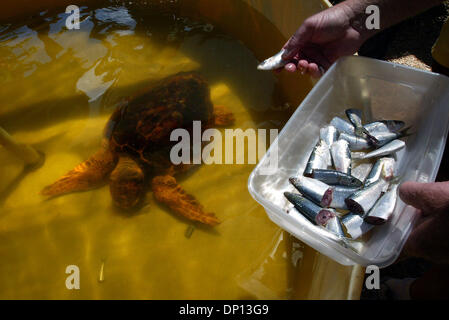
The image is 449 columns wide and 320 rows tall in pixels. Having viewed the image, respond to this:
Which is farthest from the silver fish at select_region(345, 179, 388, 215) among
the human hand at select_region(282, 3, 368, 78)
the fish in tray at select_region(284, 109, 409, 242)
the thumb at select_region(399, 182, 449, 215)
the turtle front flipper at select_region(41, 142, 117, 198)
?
the turtle front flipper at select_region(41, 142, 117, 198)

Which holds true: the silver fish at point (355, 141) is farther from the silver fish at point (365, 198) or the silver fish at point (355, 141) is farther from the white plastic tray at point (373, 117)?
the silver fish at point (365, 198)

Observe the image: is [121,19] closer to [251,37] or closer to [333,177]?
[251,37]

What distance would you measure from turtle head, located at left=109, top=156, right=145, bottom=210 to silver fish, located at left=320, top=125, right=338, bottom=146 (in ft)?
4.89

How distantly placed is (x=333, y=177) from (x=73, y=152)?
227 centimetres

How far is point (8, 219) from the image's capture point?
2.42 m

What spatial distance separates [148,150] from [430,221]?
2.09 meters

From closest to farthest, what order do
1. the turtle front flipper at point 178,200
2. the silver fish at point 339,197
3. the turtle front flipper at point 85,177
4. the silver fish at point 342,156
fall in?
1. the silver fish at point 339,197
2. the silver fish at point 342,156
3. the turtle front flipper at point 178,200
4. the turtle front flipper at point 85,177

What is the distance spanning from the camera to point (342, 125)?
2.23 m

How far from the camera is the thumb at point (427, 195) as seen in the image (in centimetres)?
142

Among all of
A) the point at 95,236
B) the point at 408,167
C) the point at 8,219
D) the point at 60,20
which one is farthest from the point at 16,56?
the point at 408,167

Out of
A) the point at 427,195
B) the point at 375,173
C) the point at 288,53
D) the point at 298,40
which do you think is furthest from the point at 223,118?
the point at 427,195

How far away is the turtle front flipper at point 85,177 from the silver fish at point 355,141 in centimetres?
192

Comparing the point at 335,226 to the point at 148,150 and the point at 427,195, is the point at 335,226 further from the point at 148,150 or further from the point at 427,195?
the point at 148,150

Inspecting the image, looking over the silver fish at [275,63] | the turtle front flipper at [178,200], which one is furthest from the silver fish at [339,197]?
the silver fish at [275,63]
